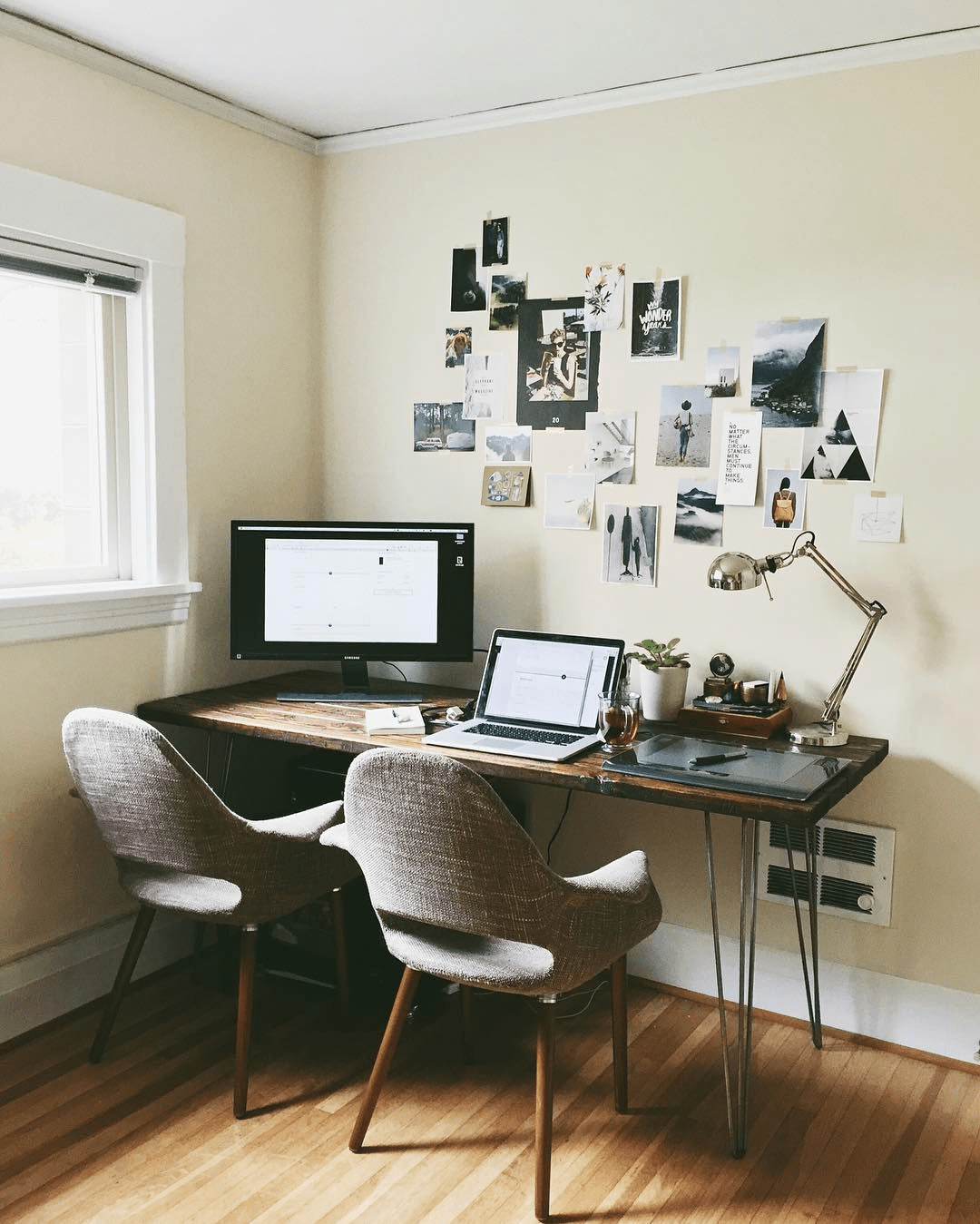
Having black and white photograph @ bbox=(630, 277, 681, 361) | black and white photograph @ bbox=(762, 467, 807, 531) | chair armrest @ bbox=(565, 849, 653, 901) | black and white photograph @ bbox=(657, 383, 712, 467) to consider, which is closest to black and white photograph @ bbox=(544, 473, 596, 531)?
black and white photograph @ bbox=(657, 383, 712, 467)

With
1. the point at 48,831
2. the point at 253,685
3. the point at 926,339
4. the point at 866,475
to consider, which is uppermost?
the point at 926,339

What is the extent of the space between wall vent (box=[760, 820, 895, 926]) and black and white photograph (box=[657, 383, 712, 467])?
3.17ft

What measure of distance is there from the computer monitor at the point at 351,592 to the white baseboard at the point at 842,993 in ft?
3.26

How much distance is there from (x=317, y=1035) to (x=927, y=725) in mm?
1655

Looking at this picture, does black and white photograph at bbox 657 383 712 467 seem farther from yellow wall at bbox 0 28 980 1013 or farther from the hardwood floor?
the hardwood floor

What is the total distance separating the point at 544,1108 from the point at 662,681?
1.08 m

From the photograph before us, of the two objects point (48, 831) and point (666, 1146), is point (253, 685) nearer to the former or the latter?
point (48, 831)

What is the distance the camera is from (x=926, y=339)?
8.51 feet

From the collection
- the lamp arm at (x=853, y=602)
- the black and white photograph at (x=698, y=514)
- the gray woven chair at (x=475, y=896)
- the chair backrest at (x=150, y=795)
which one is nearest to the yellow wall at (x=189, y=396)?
the chair backrest at (x=150, y=795)

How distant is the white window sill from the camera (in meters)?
2.64

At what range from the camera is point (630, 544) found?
3.01 metres

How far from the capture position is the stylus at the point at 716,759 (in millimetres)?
2385

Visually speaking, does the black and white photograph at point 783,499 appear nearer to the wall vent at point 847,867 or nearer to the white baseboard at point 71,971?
the wall vent at point 847,867

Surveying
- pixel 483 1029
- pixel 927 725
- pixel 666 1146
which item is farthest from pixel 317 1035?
pixel 927 725
